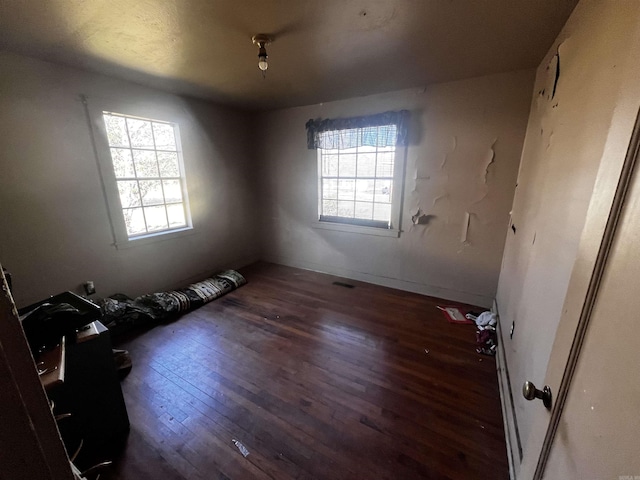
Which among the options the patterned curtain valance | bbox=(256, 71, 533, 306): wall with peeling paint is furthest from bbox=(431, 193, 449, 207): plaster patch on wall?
the patterned curtain valance

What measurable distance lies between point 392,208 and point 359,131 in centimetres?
101

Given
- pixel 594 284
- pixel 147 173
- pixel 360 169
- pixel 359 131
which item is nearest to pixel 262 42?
pixel 359 131

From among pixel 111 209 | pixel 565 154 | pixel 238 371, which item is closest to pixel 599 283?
pixel 565 154

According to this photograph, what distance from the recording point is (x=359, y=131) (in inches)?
120

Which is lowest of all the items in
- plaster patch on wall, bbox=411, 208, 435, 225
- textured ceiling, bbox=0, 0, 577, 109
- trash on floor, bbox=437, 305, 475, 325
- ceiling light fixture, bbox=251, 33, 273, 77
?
trash on floor, bbox=437, 305, 475, 325

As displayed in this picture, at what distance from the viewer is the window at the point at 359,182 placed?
3.07m

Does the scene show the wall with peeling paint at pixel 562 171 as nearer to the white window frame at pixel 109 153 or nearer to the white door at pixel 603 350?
the white door at pixel 603 350

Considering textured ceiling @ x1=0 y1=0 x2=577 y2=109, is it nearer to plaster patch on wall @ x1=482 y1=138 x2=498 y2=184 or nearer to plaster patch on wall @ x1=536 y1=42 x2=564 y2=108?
plaster patch on wall @ x1=536 y1=42 x2=564 y2=108

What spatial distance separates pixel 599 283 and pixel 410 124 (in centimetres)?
268

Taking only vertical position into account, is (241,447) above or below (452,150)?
below

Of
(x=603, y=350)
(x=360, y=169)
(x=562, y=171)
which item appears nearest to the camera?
(x=603, y=350)

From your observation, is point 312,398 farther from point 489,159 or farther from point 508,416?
point 489,159

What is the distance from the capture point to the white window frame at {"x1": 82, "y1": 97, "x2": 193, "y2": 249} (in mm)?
2365

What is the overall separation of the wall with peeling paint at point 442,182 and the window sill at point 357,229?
0.22 feet
